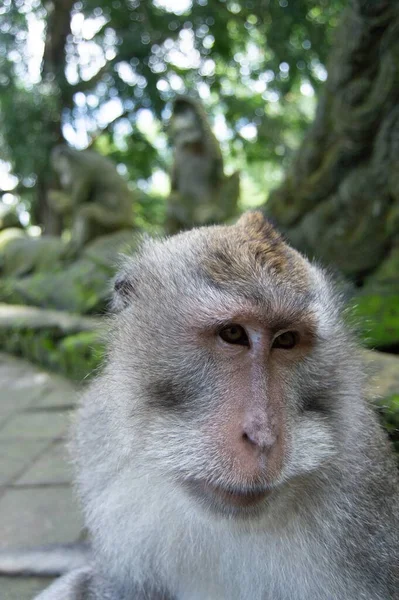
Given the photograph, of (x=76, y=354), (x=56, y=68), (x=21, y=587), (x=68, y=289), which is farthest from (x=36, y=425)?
(x=56, y=68)

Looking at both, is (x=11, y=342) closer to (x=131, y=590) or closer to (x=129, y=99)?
(x=131, y=590)

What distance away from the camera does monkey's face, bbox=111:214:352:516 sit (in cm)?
139

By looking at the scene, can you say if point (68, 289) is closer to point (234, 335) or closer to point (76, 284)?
point (76, 284)

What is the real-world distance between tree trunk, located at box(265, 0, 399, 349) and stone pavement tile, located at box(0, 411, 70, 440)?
2.15 m

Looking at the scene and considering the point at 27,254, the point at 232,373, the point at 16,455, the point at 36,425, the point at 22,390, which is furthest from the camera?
the point at 27,254

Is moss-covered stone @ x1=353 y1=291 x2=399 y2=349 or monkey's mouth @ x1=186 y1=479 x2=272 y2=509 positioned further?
moss-covered stone @ x1=353 y1=291 x2=399 y2=349

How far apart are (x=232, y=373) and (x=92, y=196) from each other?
798 cm

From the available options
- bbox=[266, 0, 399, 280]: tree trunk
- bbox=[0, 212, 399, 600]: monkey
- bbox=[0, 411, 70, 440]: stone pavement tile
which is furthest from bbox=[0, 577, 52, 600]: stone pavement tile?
bbox=[266, 0, 399, 280]: tree trunk

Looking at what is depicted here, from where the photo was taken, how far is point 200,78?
482 inches

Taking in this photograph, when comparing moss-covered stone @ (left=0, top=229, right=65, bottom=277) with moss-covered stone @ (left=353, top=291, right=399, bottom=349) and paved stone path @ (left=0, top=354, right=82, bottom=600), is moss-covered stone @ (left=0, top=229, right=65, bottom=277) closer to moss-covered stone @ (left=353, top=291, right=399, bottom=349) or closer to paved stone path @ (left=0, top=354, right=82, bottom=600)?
paved stone path @ (left=0, top=354, right=82, bottom=600)

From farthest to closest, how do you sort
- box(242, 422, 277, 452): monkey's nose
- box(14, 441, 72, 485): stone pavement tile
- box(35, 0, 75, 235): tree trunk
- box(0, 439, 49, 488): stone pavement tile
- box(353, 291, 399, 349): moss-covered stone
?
box(35, 0, 75, 235): tree trunk, box(353, 291, 399, 349): moss-covered stone, box(0, 439, 49, 488): stone pavement tile, box(14, 441, 72, 485): stone pavement tile, box(242, 422, 277, 452): monkey's nose

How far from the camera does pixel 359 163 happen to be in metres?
4.74

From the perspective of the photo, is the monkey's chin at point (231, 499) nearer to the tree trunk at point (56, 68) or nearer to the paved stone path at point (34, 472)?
the paved stone path at point (34, 472)

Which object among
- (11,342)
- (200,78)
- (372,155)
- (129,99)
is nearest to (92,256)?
(11,342)
